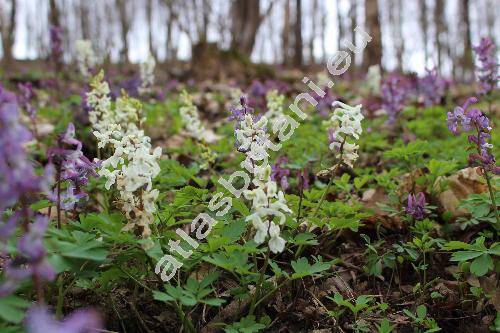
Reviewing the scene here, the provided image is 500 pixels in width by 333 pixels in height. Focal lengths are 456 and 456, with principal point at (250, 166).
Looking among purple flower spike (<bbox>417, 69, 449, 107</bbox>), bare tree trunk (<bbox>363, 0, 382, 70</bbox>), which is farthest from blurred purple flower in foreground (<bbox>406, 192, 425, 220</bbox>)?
bare tree trunk (<bbox>363, 0, 382, 70</bbox>)

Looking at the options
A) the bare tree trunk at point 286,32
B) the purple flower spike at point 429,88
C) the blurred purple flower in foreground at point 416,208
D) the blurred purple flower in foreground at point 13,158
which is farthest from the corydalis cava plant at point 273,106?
the bare tree trunk at point 286,32

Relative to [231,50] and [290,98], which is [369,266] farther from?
[231,50]

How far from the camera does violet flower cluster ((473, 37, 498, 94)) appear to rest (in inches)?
161

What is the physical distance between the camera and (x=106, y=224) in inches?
71.6

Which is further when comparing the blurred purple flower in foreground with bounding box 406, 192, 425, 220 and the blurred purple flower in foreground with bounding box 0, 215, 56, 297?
the blurred purple flower in foreground with bounding box 406, 192, 425, 220

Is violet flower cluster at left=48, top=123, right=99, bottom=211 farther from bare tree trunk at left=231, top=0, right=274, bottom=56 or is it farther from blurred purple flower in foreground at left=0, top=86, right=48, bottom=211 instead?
bare tree trunk at left=231, top=0, right=274, bottom=56

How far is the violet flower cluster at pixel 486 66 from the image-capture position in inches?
161

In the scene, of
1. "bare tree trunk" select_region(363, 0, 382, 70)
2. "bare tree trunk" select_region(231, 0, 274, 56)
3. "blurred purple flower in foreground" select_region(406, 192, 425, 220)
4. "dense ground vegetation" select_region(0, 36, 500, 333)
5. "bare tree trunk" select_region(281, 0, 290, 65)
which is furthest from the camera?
"bare tree trunk" select_region(281, 0, 290, 65)

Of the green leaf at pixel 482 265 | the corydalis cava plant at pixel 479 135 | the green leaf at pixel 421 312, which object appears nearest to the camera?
the green leaf at pixel 482 265

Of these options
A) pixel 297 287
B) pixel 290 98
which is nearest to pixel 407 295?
pixel 297 287

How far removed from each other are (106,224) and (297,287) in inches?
42.6

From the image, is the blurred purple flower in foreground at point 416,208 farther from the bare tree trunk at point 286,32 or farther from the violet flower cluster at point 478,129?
the bare tree trunk at point 286,32

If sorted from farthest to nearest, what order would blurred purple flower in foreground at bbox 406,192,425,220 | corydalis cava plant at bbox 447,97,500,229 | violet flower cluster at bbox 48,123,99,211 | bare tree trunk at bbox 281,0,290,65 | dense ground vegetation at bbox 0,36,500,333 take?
bare tree trunk at bbox 281,0,290,65
blurred purple flower in foreground at bbox 406,192,425,220
corydalis cava plant at bbox 447,97,500,229
violet flower cluster at bbox 48,123,99,211
dense ground vegetation at bbox 0,36,500,333

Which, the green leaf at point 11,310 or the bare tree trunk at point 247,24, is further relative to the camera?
the bare tree trunk at point 247,24
